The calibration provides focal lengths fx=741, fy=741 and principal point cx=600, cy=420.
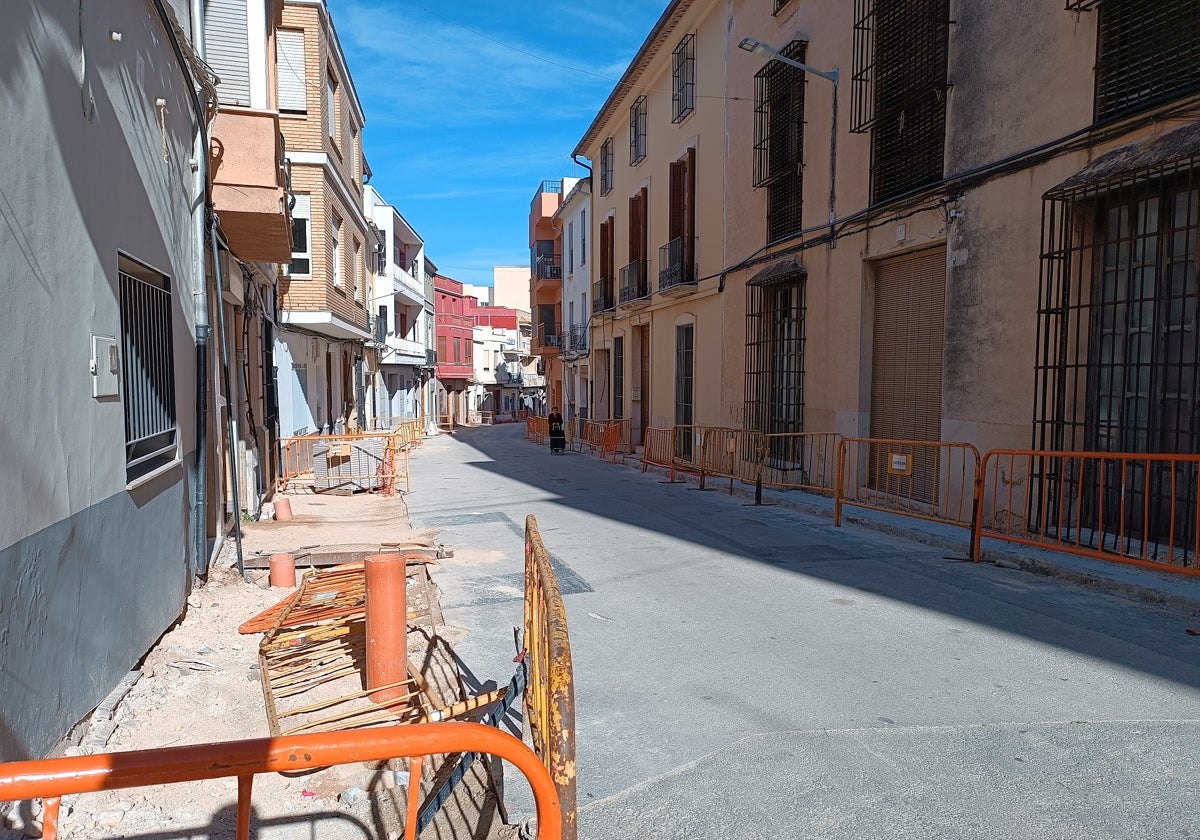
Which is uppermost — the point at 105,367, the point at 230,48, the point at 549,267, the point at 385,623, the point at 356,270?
the point at 549,267

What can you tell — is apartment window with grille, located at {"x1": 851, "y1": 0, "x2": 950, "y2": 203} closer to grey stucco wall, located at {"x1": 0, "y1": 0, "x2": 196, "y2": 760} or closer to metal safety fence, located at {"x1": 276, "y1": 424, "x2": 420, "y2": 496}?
grey stucco wall, located at {"x1": 0, "y1": 0, "x2": 196, "y2": 760}

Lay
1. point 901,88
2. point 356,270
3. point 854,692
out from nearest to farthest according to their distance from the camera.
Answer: point 854,692, point 901,88, point 356,270

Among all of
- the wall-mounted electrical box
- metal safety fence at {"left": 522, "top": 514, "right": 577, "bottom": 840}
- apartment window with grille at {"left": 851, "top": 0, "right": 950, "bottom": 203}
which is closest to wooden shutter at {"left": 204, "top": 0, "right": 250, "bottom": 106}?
the wall-mounted electrical box

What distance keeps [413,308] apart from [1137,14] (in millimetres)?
32591

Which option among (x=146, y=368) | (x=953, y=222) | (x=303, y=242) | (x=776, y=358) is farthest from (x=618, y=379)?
(x=146, y=368)

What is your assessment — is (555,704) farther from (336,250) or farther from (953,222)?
(336,250)

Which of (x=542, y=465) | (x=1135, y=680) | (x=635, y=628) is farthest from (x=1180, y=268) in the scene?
(x=542, y=465)

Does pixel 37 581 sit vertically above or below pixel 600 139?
below

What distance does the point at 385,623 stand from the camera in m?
4.20

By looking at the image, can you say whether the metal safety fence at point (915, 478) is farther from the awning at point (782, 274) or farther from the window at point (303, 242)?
the window at point (303, 242)

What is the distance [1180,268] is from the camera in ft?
22.1

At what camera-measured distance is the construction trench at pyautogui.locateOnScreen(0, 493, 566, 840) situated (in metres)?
2.93

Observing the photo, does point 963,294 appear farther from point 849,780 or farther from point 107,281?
point 107,281

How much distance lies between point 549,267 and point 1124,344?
3138 cm
